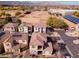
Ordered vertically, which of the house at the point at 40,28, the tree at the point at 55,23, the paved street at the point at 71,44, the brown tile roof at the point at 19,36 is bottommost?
the paved street at the point at 71,44

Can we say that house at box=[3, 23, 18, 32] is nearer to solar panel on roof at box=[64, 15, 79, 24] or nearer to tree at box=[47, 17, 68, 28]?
tree at box=[47, 17, 68, 28]

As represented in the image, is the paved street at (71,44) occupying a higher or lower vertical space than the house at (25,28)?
lower

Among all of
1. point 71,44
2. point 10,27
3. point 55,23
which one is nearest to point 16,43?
point 10,27

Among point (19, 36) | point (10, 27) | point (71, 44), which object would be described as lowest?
point (71, 44)

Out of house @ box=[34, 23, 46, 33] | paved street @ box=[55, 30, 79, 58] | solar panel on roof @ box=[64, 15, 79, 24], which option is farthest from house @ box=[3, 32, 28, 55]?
solar panel on roof @ box=[64, 15, 79, 24]

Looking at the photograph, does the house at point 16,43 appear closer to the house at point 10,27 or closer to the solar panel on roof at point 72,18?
the house at point 10,27

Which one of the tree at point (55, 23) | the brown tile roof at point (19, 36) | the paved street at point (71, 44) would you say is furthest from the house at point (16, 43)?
the paved street at point (71, 44)

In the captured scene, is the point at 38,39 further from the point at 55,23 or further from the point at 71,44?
the point at 71,44

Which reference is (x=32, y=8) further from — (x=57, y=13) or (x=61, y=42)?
(x=61, y=42)
